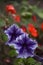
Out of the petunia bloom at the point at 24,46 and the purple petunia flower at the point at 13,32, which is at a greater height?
the purple petunia flower at the point at 13,32

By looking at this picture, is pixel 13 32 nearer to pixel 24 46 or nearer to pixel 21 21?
pixel 24 46

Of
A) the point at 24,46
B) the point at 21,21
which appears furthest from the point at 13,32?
the point at 21,21

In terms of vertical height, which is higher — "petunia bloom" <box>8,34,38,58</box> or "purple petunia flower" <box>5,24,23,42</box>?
"purple petunia flower" <box>5,24,23,42</box>

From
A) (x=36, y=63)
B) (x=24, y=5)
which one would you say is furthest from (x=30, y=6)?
(x=36, y=63)
